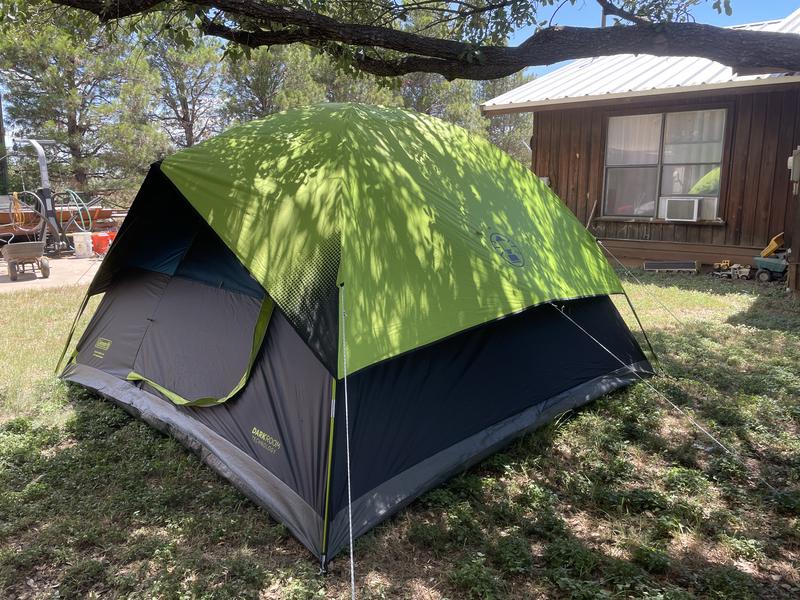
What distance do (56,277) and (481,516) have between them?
896cm

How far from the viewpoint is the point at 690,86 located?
7.91 metres

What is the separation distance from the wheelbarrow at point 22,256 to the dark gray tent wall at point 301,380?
19.4 ft

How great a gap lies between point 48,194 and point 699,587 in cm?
1284

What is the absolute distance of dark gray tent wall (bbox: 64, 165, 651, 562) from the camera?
107 inches

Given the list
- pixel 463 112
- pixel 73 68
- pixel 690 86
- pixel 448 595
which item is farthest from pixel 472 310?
pixel 463 112

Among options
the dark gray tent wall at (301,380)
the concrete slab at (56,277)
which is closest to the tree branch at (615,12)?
the dark gray tent wall at (301,380)

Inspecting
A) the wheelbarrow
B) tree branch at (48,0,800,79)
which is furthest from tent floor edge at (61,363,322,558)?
the wheelbarrow

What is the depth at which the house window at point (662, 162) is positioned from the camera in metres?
8.64

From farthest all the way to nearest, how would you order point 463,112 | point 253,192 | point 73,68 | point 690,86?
1. point 463,112
2. point 73,68
3. point 690,86
4. point 253,192

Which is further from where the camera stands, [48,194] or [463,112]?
[463,112]

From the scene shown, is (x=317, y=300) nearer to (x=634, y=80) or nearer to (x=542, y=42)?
(x=542, y=42)

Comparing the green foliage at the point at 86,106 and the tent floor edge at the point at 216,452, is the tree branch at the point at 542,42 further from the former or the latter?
the green foliage at the point at 86,106

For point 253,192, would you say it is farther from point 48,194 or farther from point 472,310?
point 48,194

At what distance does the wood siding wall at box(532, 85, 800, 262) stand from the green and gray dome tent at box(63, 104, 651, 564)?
219 inches
